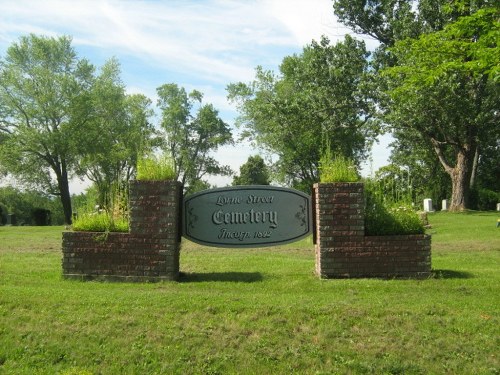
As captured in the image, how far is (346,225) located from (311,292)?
127 cm

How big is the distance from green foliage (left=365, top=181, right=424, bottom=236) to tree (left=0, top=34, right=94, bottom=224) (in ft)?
117

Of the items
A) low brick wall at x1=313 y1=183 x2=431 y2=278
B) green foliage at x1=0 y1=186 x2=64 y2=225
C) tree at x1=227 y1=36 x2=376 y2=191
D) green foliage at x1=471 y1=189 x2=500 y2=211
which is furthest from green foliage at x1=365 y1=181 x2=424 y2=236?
green foliage at x1=0 y1=186 x2=64 y2=225

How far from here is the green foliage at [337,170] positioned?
337 inches

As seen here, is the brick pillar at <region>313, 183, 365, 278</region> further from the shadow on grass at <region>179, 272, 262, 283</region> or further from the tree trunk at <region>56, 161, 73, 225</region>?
the tree trunk at <region>56, 161, 73, 225</region>

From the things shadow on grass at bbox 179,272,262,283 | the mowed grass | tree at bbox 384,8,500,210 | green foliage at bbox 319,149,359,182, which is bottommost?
the mowed grass

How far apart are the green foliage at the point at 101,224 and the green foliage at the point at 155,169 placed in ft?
2.59

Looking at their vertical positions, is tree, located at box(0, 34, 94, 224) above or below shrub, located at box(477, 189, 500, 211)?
above

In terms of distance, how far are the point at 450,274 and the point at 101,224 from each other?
5.47 meters

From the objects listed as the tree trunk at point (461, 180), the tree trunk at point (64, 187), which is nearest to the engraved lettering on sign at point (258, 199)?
the tree trunk at point (461, 180)

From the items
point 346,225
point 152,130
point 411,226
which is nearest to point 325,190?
point 346,225

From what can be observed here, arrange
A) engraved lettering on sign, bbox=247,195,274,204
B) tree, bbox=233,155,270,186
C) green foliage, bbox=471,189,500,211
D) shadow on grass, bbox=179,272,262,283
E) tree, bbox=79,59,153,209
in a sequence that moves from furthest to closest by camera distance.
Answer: tree, bbox=233,155,270,186
tree, bbox=79,59,153,209
green foliage, bbox=471,189,500,211
engraved lettering on sign, bbox=247,195,274,204
shadow on grass, bbox=179,272,262,283

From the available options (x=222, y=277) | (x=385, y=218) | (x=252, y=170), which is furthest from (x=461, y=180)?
(x=252, y=170)

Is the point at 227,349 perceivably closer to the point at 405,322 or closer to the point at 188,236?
the point at 405,322

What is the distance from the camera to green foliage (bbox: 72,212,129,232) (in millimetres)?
8641
